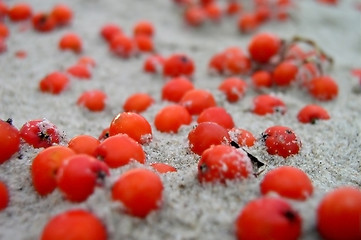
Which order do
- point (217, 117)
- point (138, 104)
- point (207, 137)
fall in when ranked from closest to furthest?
point (207, 137)
point (217, 117)
point (138, 104)

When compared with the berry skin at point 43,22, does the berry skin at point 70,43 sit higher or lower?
lower

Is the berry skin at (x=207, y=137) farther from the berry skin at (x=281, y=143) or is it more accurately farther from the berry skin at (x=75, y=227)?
the berry skin at (x=75, y=227)

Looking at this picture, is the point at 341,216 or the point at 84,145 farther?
the point at 84,145

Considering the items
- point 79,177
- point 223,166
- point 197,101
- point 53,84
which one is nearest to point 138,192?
point 79,177

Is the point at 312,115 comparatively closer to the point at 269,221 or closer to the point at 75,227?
the point at 269,221

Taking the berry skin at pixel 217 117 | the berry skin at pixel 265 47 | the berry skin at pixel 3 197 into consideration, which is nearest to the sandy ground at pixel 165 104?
the berry skin at pixel 3 197
